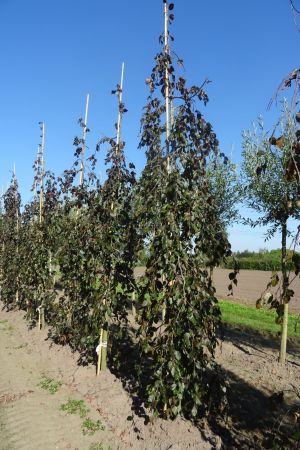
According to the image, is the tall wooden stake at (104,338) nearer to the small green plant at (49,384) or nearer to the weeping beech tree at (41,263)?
the small green plant at (49,384)

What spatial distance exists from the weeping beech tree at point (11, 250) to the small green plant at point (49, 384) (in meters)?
5.35

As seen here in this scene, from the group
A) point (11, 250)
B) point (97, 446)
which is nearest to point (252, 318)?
point (11, 250)

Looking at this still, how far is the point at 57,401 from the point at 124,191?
329 cm

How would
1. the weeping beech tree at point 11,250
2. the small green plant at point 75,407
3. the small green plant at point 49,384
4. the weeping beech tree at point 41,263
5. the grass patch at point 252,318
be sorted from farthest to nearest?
the weeping beech tree at point 11,250 < the grass patch at point 252,318 < the weeping beech tree at point 41,263 < the small green plant at point 49,384 < the small green plant at point 75,407

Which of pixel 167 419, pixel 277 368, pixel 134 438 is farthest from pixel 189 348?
pixel 277 368

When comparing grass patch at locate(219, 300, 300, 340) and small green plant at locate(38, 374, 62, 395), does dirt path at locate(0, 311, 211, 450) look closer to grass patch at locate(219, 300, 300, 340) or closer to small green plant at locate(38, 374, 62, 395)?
small green plant at locate(38, 374, 62, 395)

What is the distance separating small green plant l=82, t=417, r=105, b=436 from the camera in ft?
16.0

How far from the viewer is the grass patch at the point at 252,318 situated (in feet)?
36.2

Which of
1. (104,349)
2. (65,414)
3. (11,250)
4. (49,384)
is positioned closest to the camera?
(65,414)

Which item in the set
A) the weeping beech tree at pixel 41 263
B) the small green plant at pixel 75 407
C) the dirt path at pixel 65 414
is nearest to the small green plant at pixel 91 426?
the dirt path at pixel 65 414

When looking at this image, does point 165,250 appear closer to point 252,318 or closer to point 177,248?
point 177,248

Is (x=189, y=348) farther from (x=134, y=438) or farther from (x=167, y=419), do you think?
(x=134, y=438)

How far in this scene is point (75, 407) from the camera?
550 cm

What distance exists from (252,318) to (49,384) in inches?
344
